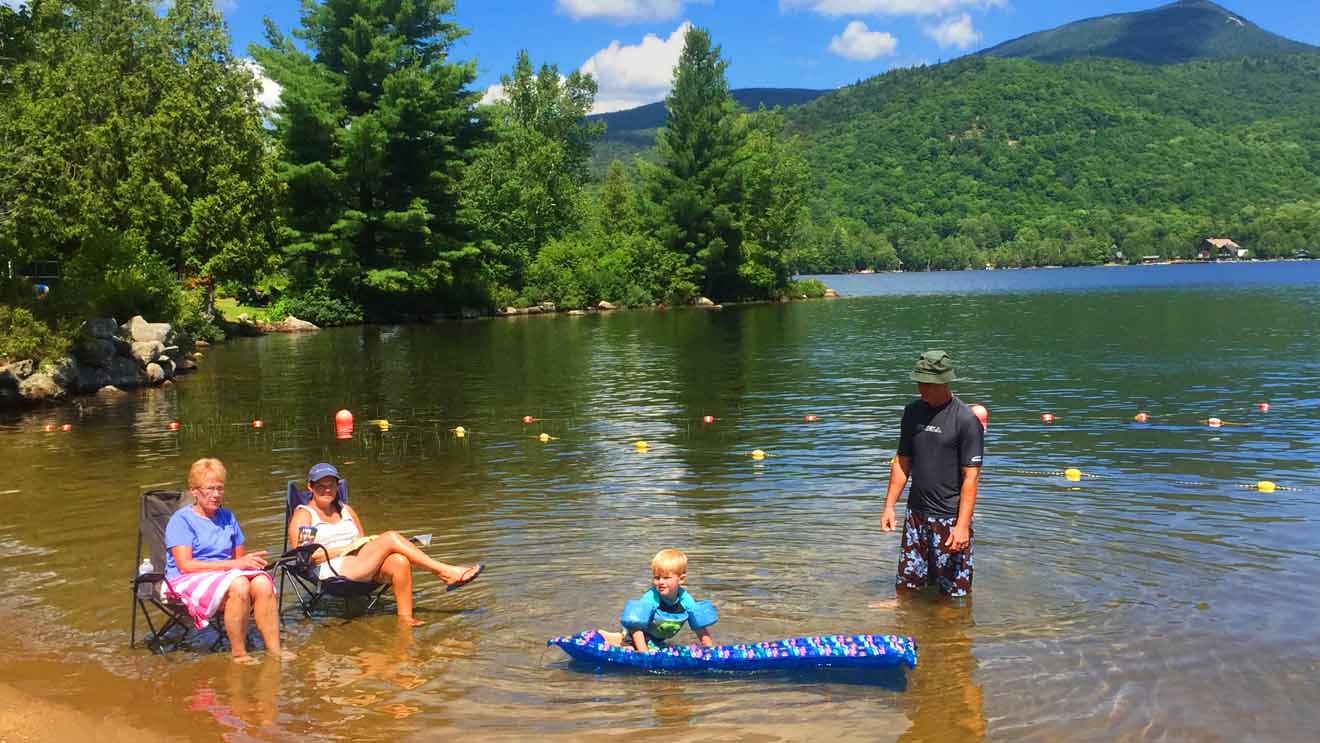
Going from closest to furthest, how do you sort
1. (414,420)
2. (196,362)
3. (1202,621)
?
(1202,621) → (414,420) → (196,362)

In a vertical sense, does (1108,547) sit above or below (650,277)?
below

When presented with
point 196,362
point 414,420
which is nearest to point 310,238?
point 196,362

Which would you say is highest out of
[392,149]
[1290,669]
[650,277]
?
[392,149]

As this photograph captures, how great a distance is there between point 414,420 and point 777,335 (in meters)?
25.6

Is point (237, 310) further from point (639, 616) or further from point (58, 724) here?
point (639, 616)

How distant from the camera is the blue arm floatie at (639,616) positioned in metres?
7.62

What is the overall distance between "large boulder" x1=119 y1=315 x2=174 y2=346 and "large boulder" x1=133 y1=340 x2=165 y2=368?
347 mm

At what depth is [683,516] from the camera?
498 inches

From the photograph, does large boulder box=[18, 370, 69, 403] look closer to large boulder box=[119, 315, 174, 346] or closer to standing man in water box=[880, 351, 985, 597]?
large boulder box=[119, 315, 174, 346]

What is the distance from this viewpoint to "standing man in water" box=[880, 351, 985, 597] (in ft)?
27.5

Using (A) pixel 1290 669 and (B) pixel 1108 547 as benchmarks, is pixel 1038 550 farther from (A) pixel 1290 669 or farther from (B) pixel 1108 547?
A: (A) pixel 1290 669

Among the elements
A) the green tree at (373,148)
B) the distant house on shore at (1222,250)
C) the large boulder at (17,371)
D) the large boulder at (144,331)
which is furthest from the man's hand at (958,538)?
the distant house on shore at (1222,250)

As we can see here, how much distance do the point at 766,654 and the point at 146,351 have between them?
26.1 meters


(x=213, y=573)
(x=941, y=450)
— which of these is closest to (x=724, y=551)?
(x=941, y=450)
